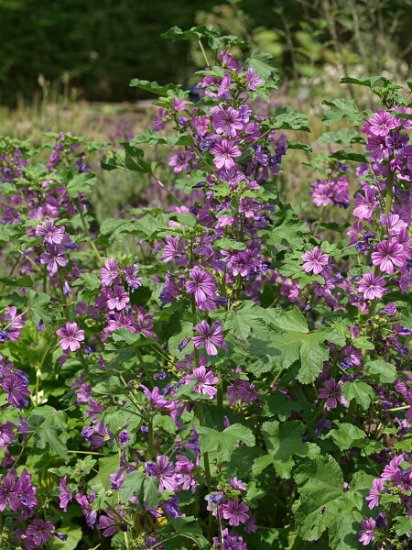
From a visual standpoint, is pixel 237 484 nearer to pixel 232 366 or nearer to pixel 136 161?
pixel 232 366

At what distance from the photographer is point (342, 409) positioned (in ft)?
9.93

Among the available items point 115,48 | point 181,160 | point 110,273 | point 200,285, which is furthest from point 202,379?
point 115,48

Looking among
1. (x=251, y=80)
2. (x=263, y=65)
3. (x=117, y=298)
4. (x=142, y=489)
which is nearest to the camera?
(x=142, y=489)

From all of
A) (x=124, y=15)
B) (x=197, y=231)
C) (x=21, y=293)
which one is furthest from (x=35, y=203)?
(x=124, y=15)

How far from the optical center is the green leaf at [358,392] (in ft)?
8.11

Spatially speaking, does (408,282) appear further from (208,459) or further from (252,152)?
(208,459)

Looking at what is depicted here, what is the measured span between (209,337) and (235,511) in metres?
0.60

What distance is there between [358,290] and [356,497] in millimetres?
670

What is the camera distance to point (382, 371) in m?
2.50

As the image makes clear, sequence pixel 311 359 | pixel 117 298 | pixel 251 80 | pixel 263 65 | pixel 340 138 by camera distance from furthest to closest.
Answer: pixel 340 138
pixel 263 65
pixel 251 80
pixel 117 298
pixel 311 359

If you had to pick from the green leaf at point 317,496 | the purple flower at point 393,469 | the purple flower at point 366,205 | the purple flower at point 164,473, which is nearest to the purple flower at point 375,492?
the purple flower at point 393,469

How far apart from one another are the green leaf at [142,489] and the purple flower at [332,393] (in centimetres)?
81

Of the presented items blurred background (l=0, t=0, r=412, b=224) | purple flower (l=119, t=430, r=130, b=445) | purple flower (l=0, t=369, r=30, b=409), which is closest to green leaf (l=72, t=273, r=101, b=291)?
purple flower (l=0, t=369, r=30, b=409)

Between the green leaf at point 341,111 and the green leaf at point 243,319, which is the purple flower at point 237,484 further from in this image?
the green leaf at point 341,111
